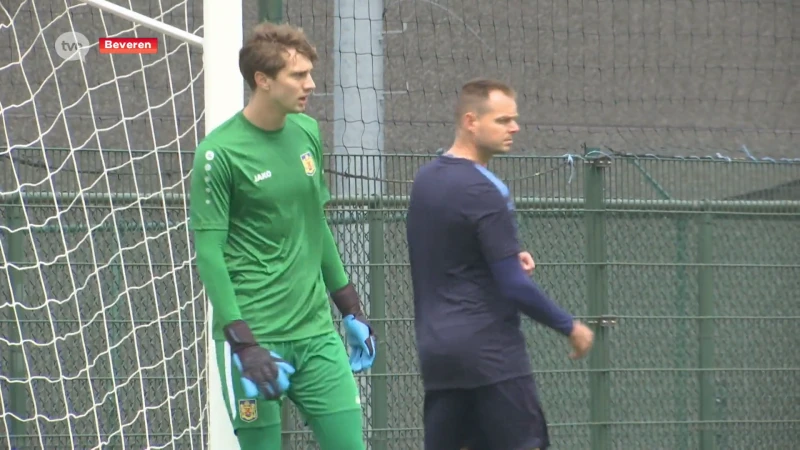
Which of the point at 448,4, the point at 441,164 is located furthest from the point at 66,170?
the point at 448,4

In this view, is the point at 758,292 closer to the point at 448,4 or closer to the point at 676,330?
the point at 676,330

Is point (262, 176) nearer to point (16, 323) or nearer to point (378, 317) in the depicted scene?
point (378, 317)

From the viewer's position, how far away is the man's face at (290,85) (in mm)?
4578

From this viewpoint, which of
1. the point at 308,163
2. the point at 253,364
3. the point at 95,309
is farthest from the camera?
the point at 95,309

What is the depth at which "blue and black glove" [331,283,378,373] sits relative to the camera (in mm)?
4961

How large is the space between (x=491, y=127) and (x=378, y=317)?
2119 millimetres

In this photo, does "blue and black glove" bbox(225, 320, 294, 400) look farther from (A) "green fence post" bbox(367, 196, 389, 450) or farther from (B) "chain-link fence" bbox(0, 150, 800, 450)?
(A) "green fence post" bbox(367, 196, 389, 450)

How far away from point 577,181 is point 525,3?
3.89m

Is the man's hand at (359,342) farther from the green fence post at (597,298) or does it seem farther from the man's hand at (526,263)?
the green fence post at (597,298)

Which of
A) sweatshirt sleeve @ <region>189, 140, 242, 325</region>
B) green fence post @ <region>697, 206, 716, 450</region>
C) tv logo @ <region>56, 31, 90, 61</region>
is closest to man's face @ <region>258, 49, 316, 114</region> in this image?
sweatshirt sleeve @ <region>189, 140, 242, 325</region>

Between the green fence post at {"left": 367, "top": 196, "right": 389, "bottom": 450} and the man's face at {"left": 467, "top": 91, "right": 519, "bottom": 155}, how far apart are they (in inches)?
75.0

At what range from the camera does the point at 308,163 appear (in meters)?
4.75

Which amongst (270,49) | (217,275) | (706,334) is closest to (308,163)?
(270,49)

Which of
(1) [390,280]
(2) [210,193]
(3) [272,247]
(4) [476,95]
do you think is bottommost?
(1) [390,280]
